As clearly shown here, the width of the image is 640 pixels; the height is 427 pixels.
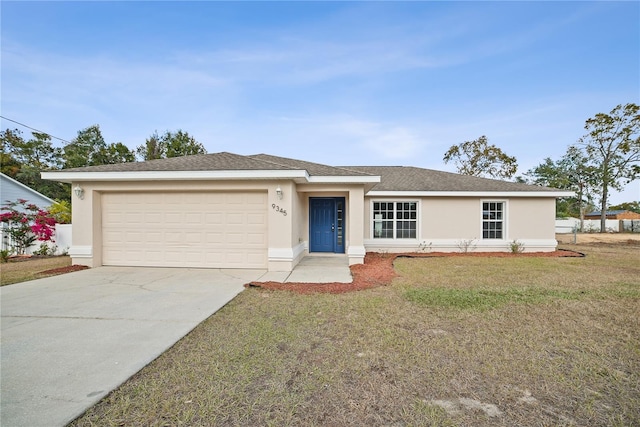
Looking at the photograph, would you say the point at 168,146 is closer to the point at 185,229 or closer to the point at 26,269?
the point at 26,269

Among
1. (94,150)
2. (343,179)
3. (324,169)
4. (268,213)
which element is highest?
(94,150)

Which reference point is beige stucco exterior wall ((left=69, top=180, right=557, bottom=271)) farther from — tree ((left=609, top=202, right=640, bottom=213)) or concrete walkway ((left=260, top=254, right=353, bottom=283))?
tree ((left=609, top=202, right=640, bottom=213))

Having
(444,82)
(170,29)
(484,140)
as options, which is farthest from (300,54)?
(484,140)

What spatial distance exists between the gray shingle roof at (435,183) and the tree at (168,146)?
79.7 feet

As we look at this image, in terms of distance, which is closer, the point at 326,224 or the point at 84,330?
the point at 84,330

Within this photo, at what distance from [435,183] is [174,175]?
1042 centimetres

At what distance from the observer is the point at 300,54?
1227cm

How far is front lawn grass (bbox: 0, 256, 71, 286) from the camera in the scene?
6828 millimetres

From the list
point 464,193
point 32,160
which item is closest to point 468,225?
point 464,193

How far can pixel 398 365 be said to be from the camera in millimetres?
2938

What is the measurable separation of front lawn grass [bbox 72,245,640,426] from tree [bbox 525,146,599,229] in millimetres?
33879

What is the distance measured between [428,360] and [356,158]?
64.8 feet

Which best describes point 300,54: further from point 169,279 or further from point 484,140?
point 484,140

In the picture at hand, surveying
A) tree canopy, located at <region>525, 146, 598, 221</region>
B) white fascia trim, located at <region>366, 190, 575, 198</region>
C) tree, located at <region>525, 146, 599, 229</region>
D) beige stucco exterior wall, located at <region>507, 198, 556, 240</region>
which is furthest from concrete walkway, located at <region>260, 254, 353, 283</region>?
tree canopy, located at <region>525, 146, 598, 221</region>
